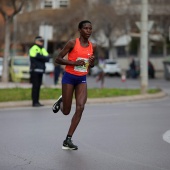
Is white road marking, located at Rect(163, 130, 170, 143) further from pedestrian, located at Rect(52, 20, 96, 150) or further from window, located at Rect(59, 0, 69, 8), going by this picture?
window, located at Rect(59, 0, 69, 8)

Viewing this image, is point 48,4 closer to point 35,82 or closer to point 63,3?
point 63,3

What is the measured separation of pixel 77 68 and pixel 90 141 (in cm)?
137

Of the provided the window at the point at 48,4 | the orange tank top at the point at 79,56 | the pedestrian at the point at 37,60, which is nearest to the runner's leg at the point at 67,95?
the orange tank top at the point at 79,56

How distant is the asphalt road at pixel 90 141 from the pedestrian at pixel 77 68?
0.44m

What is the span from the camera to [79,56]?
9227mm

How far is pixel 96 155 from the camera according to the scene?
8.67 metres

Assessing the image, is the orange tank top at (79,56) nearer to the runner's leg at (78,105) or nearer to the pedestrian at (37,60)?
the runner's leg at (78,105)

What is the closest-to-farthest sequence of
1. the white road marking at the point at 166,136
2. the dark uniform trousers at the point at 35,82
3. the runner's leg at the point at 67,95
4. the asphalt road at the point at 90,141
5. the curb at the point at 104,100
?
1. the asphalt road at the point at 90,141
2. the runner's leg at the point at 67,95
3. the white road marking at the point at 166,136
4. the dark uniform trousers at the point at 35,82
5. the curb at the point at 104,100

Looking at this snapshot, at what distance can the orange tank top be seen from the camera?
9.23 metres

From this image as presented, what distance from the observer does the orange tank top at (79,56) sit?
9227mm

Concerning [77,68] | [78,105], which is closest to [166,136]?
[78,105]

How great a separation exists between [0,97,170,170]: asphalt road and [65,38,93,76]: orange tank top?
3.66 ft

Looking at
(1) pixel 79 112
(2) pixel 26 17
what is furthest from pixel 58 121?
(2) pixel 26 17

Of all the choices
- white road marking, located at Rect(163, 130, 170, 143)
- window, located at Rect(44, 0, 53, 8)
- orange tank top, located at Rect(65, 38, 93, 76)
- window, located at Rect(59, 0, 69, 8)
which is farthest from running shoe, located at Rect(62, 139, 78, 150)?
window, located at Rect(44, 0, 53, 8)
